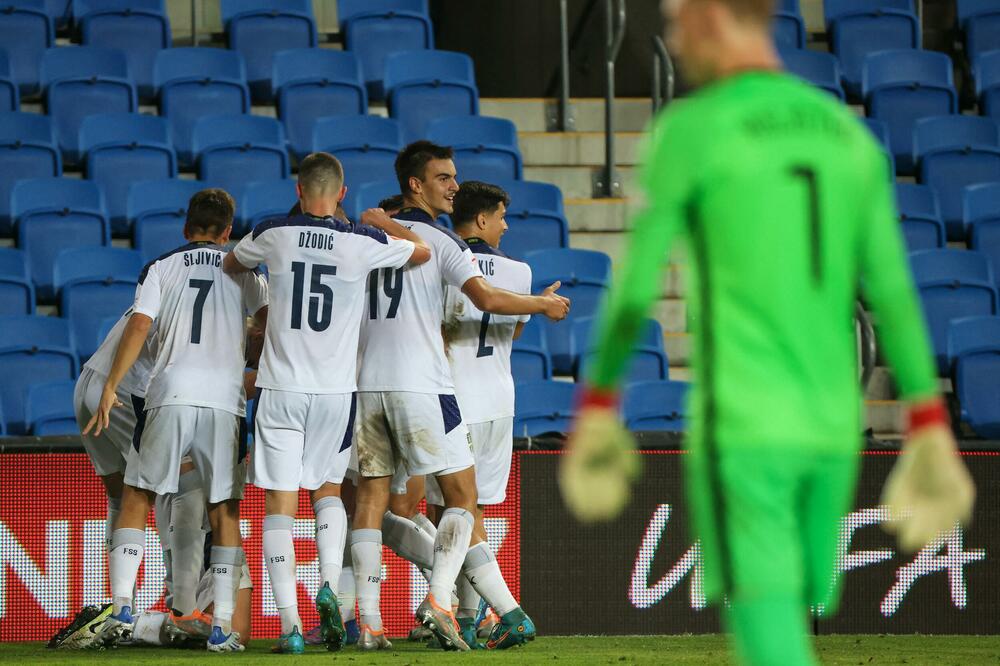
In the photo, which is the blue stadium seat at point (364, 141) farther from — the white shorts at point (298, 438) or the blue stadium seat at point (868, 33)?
the white shorts at point (298, 438)

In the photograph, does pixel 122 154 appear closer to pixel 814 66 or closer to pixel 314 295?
pixel 314 295

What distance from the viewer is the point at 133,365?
6.65 metres

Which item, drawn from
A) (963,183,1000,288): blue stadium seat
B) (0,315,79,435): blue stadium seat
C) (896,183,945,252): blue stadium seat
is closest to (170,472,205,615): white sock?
(0,315,79,435): blue stadium seat

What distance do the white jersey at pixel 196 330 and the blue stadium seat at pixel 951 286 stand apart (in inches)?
218

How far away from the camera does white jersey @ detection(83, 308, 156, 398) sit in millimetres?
6492

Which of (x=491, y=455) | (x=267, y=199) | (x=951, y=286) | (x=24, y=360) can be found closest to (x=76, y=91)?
(x=267, y=199)

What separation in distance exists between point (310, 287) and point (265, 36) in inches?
258

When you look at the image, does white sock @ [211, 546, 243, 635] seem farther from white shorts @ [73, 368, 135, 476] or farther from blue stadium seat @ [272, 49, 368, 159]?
blue stadium seat @ [272, 49, 368, 159]

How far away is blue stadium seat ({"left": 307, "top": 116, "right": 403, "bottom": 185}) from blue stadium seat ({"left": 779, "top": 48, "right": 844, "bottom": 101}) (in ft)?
11.2

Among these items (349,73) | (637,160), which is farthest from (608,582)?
(349,73)

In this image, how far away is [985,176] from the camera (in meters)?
11.6

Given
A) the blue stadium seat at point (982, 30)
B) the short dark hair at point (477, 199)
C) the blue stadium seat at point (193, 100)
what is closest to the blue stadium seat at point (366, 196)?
the blue stadium seat at point (193, 100)

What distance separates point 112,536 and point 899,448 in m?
3.94

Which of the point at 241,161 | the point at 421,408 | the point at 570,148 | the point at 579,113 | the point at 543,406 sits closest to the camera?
the point at 421,408
